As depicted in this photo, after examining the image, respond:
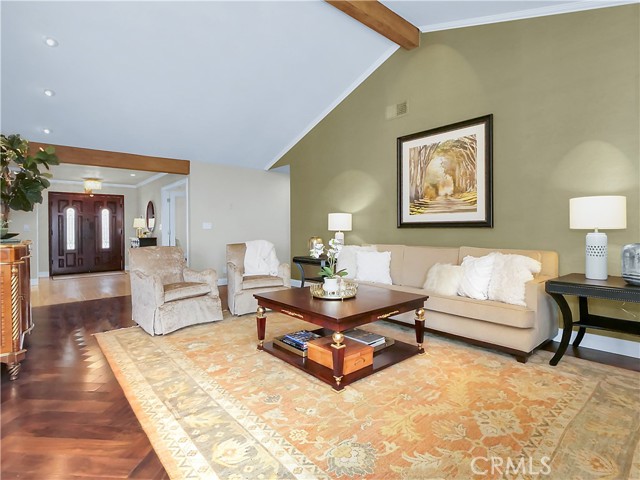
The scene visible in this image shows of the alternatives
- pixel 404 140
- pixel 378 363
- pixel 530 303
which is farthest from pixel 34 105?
pixel 530 303

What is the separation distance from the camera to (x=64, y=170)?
23.6 ft

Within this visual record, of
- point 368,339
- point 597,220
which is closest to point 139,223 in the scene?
point 368,339

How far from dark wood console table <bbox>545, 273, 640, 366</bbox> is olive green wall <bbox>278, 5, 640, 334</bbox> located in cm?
45

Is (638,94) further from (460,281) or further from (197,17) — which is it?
(197,17)

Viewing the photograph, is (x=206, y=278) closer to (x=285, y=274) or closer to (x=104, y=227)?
(x=285, y=274)

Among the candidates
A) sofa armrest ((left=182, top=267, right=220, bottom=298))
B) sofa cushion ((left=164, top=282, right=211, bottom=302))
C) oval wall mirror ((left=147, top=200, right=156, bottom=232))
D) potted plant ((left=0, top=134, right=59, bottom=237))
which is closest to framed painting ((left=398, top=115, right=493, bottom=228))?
sofa armrest ((left=182, top=267, right=220, bottom=298))

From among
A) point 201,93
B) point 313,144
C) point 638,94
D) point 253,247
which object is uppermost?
point 201,93

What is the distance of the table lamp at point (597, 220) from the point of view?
2.56 meters

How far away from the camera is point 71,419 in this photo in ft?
6.39

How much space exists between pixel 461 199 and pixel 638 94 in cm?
168

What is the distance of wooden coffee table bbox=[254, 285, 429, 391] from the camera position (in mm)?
2303

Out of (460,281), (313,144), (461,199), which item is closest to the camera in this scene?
(460,281)

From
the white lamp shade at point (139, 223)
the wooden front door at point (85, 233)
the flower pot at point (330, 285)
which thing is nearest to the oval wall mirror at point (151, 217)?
the white lamp shade at point (139, 223)

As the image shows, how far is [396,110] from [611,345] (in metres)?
3.50
